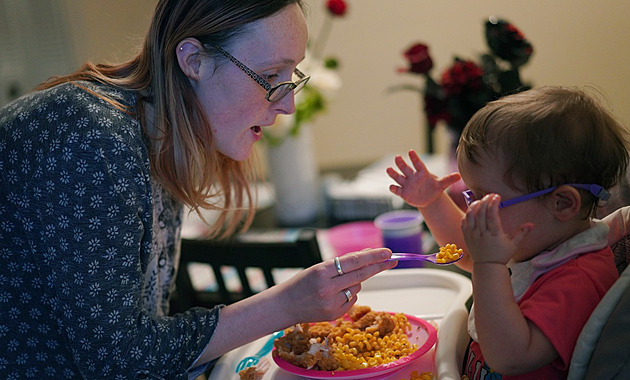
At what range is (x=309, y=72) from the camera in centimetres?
212

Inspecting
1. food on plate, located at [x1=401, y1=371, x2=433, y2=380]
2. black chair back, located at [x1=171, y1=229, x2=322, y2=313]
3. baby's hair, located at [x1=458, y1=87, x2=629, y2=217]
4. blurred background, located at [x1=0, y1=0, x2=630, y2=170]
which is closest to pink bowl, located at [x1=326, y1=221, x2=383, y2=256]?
black chair back, located at [x1=171, y1=229, x2=322, y2=313]

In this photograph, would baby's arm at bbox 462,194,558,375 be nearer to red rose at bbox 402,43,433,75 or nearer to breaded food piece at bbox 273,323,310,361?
breaded food piece at bbox 273,323,310,361

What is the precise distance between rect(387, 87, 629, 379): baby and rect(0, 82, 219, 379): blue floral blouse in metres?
0.50

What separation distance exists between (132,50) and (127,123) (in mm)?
256

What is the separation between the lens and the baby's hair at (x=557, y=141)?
2.84ft

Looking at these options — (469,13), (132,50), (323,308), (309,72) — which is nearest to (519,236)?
(323,308)

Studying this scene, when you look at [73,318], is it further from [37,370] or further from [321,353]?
[321,353]

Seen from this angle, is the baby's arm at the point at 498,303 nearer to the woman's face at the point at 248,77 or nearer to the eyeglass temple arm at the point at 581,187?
the eyeglass temple arm at the point at 581,187

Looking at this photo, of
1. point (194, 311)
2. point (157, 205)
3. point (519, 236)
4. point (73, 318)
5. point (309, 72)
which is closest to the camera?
point (519, 236)

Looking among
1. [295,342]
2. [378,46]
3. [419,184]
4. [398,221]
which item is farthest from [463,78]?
[378,46]

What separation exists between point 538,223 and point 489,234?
0.47 ft

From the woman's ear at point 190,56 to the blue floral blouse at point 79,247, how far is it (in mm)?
118

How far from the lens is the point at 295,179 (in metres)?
2.18

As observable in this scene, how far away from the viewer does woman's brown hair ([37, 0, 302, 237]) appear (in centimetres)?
106
